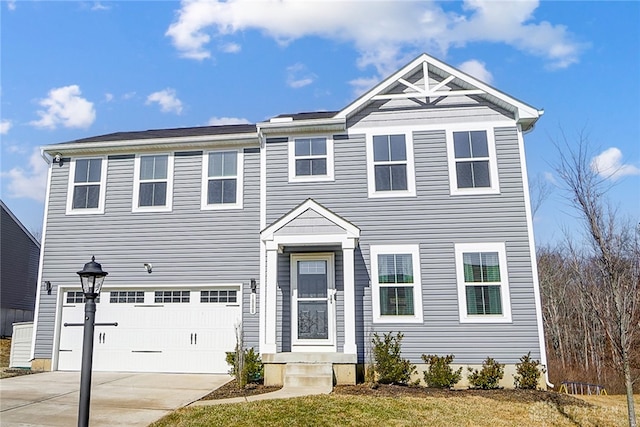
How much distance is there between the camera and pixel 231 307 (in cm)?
1098

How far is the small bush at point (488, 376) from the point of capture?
368 inches

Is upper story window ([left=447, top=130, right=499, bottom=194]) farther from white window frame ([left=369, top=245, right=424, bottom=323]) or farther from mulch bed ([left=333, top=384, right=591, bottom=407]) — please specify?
mulch bed ([left=333, top=384, right=591, bottom=407])

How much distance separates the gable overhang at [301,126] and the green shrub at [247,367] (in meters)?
5.33

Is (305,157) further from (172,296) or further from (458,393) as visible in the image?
(458,393)

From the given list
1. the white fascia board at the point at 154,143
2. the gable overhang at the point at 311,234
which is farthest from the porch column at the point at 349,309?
the white fascia board at the point at 154,143

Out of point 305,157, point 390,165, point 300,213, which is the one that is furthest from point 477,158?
point 300,213

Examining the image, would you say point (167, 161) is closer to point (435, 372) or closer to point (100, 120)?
point (100, 120)

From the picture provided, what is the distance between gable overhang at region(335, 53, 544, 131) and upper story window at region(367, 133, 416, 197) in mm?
975

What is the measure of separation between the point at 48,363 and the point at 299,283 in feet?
22.2

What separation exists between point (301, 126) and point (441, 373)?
660cm

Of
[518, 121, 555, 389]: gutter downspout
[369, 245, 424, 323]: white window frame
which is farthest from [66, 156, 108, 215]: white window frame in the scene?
[518, 121, 555, 389]: gutter downspout

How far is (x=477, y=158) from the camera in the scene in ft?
35.0

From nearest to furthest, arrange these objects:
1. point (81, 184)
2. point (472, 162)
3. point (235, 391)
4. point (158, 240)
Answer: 1. point (235, 391)
2. point (472, 162)
3. point (158, 240)
4. point (81, 184)

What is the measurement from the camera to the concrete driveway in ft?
21.7
